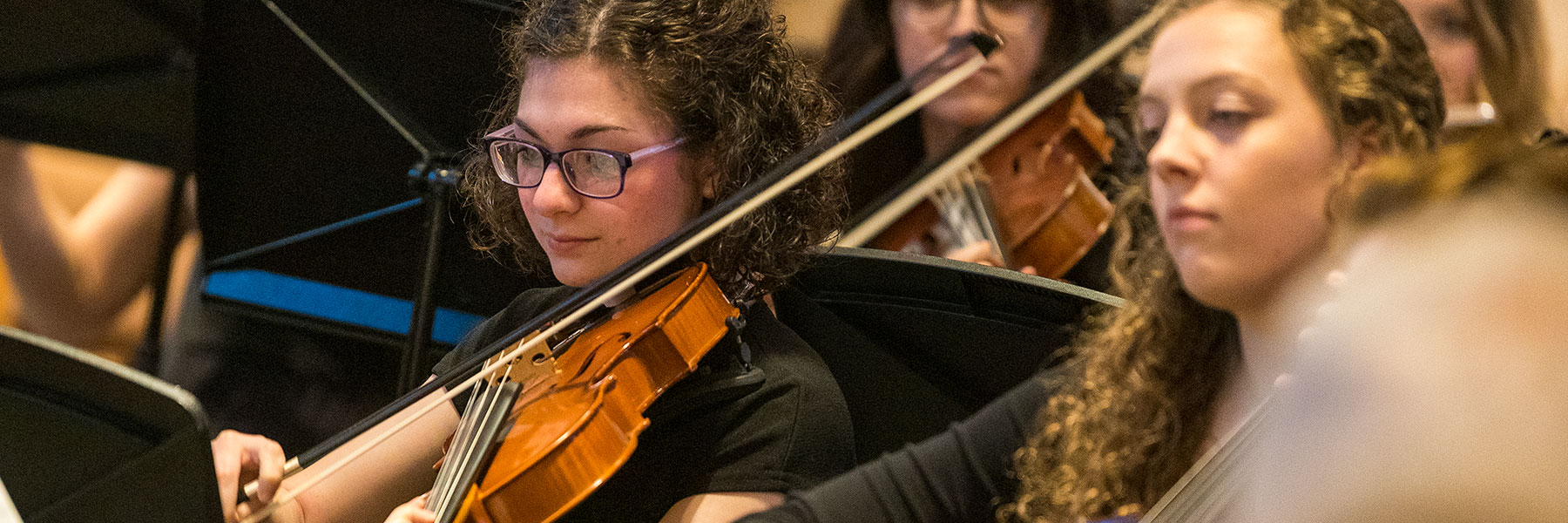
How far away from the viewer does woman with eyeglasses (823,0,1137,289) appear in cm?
138

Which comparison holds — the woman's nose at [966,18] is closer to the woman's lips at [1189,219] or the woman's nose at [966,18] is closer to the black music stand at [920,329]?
the black music stand at [920,329]

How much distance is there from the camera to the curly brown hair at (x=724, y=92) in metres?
0.96

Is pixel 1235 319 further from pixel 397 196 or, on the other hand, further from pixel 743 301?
pixel 397 196

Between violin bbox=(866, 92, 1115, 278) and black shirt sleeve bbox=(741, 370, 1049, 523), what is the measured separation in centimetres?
53

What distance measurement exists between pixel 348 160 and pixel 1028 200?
724 millimetres

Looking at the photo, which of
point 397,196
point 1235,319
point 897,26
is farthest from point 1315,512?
point 897,26

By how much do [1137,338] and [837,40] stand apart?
0.86 metres

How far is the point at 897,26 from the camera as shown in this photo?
1495 mm

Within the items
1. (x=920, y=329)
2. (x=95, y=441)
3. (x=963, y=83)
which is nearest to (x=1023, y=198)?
(x=963, y=83)

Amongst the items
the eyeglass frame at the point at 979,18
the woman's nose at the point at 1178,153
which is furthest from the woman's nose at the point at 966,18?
the woman's nose at the point at 1178,153

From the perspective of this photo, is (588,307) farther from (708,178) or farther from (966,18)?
(966,18)

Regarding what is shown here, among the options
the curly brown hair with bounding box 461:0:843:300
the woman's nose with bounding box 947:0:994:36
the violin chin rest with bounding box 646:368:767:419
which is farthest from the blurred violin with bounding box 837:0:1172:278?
the violin chin rest with bounding box 646:368:767:419

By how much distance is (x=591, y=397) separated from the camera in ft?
2.79

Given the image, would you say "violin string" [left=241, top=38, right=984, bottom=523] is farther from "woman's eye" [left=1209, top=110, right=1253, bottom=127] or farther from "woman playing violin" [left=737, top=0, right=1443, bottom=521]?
"woman's eye" [left=1209, top=110, right=1253, bottom=127]
